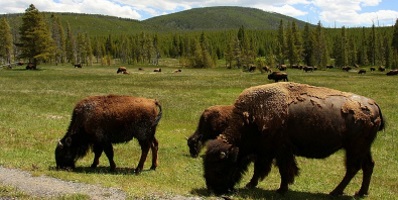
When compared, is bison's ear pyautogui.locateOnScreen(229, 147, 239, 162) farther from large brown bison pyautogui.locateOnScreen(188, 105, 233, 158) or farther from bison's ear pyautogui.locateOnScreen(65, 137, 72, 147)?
bison's ear pyautogui.locateOnScreen(65, 137, 72, 147)

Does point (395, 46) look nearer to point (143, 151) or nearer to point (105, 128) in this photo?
point (143, 151)

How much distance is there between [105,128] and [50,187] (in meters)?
3.37

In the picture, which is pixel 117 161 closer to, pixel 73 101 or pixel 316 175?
pixel 316 175

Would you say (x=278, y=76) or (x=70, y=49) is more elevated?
(x=70, y=49)

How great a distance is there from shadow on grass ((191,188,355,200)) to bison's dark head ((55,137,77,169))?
4.61m

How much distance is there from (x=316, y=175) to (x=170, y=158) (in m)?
5.62

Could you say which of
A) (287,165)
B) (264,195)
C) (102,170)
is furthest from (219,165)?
(102,170)

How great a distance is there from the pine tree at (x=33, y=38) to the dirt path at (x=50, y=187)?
73.3 m

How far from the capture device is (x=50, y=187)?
9.71m

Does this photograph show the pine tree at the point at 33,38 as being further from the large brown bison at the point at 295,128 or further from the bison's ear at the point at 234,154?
the bison's ear at the point at 234,154

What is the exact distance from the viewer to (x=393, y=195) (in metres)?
11.7

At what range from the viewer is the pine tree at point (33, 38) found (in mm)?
79312

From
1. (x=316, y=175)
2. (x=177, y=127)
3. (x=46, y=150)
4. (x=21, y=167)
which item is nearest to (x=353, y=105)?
(x=316, y=175)

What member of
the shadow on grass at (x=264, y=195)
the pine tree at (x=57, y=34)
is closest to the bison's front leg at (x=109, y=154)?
the shadow on grass at (x=264, y=195)
